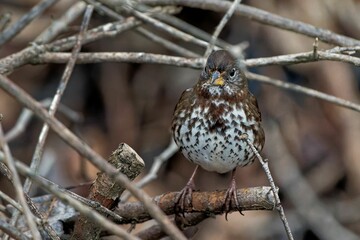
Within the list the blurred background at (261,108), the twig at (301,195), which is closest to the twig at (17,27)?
the blurred background at (261,108)

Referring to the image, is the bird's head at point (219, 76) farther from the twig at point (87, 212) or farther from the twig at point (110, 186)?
the twig at point (87, 212)

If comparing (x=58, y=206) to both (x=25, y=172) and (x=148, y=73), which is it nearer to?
(x=25, y=172)

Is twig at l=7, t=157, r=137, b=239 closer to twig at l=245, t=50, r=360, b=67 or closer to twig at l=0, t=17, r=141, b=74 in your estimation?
twig at l=245, t=50, r=360, b=67

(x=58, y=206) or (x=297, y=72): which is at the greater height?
(x=297, y=72)

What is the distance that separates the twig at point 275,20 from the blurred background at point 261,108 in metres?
1.22

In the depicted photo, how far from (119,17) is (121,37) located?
4.31 ft

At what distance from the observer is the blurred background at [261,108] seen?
4969 millimetres

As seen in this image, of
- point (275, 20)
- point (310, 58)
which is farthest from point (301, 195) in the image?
point (310, 58)

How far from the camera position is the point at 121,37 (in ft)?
16.8

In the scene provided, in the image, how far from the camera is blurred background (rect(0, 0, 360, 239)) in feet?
16.3

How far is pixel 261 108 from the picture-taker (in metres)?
5.10

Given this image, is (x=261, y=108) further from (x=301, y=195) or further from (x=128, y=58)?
(x=128, y=58)

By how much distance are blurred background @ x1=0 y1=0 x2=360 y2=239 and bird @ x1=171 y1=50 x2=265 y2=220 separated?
1.47m

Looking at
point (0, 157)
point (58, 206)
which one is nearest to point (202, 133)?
point (58, 206)
